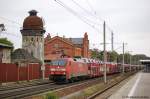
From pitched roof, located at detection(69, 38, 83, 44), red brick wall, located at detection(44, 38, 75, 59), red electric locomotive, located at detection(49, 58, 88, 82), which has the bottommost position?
red electric locomotive, located at detection(49, 58, 88, 82)

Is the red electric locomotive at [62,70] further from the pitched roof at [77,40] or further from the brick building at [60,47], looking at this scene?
the pitched roof at [77,40]

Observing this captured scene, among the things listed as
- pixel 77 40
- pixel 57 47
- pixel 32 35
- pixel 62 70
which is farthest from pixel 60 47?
pixel 62 70

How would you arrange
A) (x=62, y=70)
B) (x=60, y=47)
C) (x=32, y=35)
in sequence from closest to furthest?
(x=62, y=70)
(x=32, y=35)
(x=60, y=47)

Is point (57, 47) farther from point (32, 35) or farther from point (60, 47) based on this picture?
point (32, 35)

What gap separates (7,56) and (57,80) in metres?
22.8

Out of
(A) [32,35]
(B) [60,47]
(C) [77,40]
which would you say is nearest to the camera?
(A) [32,35]

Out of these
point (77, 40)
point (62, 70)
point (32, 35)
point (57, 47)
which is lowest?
point (62, 70)

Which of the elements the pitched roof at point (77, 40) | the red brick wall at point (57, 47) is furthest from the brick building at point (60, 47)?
the pitched roof at point (77, 40)

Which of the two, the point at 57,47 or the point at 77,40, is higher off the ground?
the point at 77,40

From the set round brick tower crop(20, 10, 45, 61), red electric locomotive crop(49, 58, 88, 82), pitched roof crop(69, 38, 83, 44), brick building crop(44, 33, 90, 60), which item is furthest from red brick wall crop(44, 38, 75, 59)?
red electric locomotive crop(49, 58, 88, 82)

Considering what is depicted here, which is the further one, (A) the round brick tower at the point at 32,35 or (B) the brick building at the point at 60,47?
(B) the brick building at the point at 60,47

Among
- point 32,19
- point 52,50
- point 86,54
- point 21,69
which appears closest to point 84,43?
point 86,54

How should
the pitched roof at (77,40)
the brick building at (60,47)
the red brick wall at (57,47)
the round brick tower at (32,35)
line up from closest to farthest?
1. the round brick tower at (32,35)
2. the brick building at (60,47)
3. the red brick wall at (57,47)
4. the pitched roof at (77,40)

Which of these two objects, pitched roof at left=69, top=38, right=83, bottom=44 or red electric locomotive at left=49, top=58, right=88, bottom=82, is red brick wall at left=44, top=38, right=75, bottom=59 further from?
red electric locomotive at left=49, top=58, right=88, bottom=82
